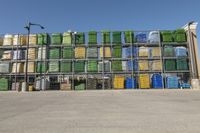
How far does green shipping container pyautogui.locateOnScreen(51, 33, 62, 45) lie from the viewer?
121ft

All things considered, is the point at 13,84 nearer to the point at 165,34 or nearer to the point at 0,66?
the point at 0,66

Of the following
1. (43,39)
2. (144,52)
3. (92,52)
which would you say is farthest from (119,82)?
(43,39)

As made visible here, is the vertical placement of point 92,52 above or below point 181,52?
above

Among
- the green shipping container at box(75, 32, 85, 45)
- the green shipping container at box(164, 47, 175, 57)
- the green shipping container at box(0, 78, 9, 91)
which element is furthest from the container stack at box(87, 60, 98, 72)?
the green shipping container at box(0, 78, 9, 91)

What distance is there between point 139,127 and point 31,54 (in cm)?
3357

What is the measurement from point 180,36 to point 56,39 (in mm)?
18416

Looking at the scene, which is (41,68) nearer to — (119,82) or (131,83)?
(119,82)

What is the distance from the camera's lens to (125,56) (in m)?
35.8

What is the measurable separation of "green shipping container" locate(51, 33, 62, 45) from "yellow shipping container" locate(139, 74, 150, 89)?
13.0m

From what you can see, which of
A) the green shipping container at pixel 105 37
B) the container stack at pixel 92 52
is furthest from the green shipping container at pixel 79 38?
the green shipping container at pixel 105 37

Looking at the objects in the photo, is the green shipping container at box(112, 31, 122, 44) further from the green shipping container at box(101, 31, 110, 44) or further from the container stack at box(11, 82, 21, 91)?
the container stack at box(11, 82, 21, 91)

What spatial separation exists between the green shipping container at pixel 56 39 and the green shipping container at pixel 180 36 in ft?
56.5

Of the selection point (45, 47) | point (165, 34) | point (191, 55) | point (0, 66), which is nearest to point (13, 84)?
point (0, 66)

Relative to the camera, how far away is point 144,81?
113ft
